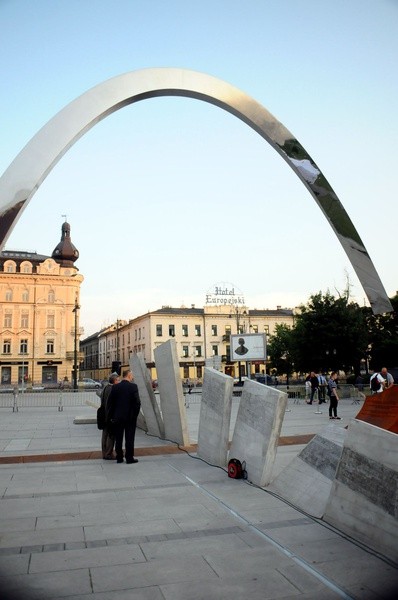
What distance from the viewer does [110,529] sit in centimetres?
479

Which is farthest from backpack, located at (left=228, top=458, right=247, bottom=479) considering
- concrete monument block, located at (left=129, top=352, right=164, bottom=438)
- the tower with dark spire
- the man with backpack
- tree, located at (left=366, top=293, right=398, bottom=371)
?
the tower with dark spire

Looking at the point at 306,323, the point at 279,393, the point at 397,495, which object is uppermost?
the point at 306,323

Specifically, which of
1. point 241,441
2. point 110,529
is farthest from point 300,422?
point 110,529

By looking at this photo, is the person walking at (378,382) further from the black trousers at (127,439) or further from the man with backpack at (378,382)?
the black trousers at (127,439)

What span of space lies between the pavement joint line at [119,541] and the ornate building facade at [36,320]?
6106cm

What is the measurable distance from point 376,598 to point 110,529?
104 inches

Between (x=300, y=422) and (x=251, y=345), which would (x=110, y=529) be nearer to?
(x=300, y=422)

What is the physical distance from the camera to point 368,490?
447 centimetres

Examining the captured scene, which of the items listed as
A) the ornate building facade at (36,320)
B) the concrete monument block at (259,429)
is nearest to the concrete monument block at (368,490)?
the concrete monument block at (259,429)

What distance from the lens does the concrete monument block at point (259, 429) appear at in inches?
257

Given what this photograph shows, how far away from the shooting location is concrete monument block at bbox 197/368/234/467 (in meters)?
7.99

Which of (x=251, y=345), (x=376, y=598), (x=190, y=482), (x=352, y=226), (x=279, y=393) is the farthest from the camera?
(x=251, y=345)

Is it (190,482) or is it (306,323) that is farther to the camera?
(306,323)

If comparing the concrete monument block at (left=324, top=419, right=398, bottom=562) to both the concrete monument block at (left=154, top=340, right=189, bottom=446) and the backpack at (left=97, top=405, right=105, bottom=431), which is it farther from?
the concrete monument block at (left=154, top=340, right=189, bottom=446)
